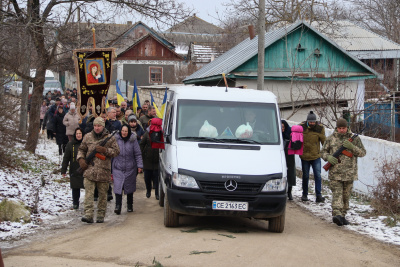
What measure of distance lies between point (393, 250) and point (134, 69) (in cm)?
5114

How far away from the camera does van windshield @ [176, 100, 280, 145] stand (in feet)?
31.3

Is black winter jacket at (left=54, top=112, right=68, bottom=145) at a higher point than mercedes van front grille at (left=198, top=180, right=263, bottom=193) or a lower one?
higher

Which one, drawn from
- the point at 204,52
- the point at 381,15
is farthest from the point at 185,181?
the point at 204,52

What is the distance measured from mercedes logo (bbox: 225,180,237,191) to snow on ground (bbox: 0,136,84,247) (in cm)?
308

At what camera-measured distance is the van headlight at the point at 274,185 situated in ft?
28.8

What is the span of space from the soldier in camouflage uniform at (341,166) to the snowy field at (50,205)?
348 mm

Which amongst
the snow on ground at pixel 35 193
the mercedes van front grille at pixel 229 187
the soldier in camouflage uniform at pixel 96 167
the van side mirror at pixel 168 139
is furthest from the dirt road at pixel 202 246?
the van side mirror at pixel 168 139

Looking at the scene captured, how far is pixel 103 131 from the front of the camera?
1008cm

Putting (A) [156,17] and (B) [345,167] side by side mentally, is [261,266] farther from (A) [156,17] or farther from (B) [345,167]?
(A) [156,17]

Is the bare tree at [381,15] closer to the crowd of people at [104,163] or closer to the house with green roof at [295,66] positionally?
the house with green roof at [295,66]

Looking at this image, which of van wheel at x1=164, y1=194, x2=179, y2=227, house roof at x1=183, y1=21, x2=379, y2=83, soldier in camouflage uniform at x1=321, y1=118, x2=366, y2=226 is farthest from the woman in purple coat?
house roof at x1=183, y1=21, x2=379, y2=83

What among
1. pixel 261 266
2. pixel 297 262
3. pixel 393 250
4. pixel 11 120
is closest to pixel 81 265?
pixel 261 266

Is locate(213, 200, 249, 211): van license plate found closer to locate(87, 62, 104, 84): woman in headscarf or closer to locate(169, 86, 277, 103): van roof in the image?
locate(169, 86, 277, 103): van roof

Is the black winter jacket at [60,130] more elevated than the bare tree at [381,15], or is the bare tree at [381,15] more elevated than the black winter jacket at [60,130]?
the bare tree at [381,15]
